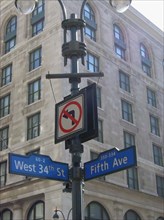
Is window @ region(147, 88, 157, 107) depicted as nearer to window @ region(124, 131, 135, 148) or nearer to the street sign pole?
window @ region(124, 131, 135, 148)

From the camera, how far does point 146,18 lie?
4275 centimetres

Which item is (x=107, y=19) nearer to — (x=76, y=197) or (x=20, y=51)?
(x=20, y=51)

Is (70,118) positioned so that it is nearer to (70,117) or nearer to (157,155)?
(70,117)

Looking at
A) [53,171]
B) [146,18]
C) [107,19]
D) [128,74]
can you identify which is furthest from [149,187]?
[53,171]

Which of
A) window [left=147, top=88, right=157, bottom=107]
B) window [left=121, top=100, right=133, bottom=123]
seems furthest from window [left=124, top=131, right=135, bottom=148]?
window [left=147, top=88, right=157, bottom=107]

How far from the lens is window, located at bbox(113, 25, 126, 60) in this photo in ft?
123

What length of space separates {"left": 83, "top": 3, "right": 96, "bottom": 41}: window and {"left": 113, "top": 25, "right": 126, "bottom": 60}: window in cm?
306

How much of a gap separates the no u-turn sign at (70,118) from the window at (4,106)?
25846 mm

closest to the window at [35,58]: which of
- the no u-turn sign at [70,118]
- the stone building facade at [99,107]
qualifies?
the stone building facade at [99,107]

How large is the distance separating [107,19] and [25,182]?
59.2 ft

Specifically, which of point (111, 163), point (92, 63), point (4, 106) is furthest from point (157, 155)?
point (111, 163)

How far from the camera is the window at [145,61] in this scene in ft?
133

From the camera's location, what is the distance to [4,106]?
111 feet

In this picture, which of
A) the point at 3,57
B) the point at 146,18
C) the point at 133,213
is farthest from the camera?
the point at 146,18
